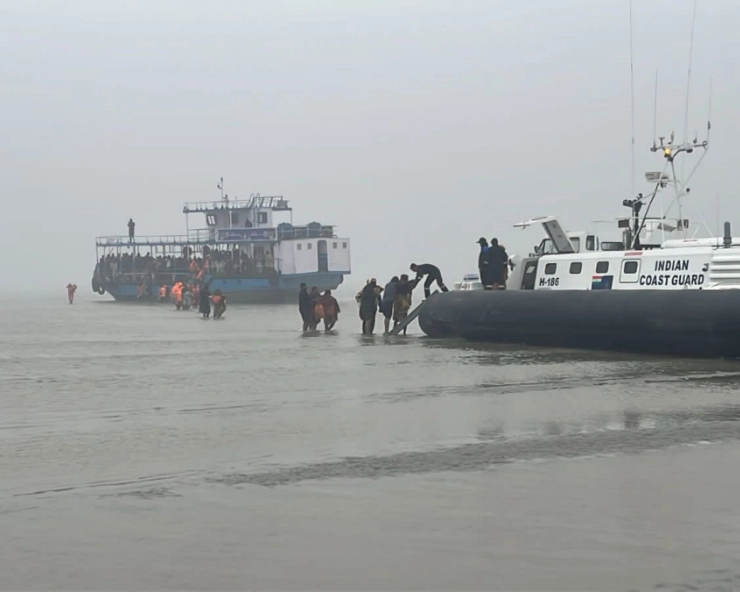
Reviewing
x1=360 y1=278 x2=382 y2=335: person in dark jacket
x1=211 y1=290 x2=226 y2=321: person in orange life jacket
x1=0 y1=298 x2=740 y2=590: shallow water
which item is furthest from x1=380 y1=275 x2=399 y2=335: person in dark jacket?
x1=211 y1=290 x2=226 y2=321: person in orange life jacket

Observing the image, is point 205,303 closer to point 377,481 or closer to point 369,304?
point 369,304

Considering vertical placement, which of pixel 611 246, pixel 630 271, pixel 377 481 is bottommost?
pixel 377 481

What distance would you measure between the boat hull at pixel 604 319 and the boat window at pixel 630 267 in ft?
1.91

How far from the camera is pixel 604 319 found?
15.8m

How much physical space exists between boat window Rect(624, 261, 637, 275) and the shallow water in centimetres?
307

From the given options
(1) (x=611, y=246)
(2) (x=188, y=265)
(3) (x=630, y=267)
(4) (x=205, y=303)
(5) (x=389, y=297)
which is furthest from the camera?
(2) (x=188, y=265)

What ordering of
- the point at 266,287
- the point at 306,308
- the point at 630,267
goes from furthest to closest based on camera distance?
the point at 266,287 → the point at 306,308 → the point at 630,267

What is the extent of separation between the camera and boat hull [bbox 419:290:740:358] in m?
14.2

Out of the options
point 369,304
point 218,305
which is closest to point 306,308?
point 369,304

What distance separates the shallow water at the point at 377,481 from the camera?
5.04 m

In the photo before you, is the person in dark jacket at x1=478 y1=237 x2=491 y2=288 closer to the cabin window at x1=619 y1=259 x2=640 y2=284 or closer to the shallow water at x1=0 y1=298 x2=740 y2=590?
the cabin window at x1=619 y1=259 x2=640 y2=284

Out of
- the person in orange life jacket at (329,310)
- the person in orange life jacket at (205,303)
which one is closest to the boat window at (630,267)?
the person in orange life jacket at (329,310)

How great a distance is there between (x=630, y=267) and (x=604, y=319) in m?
Result: 1.13

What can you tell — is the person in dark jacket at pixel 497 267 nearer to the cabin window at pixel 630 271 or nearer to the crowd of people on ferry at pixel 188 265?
the cabin window at pixel 630 271
